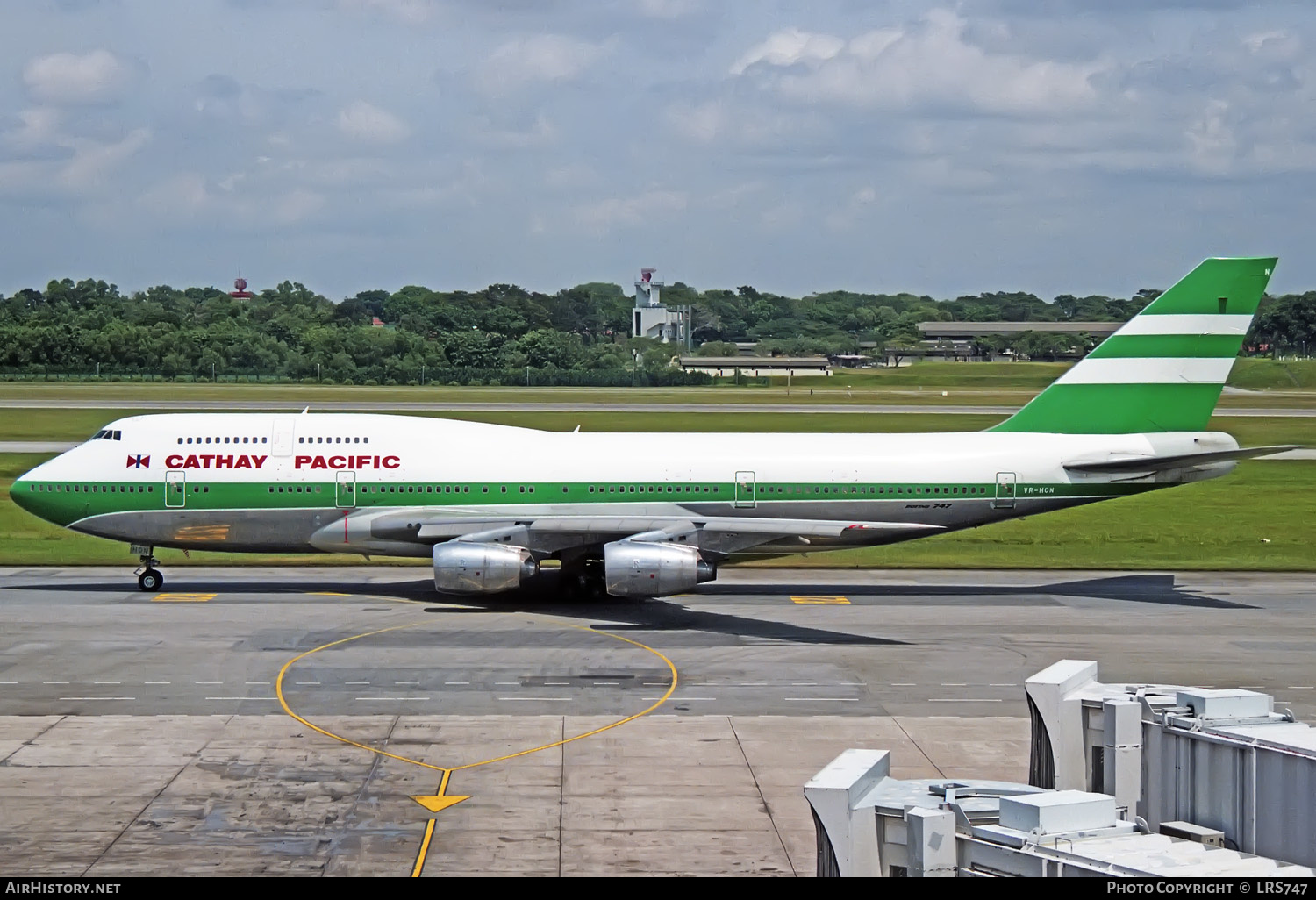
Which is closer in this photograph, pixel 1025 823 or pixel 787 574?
pixel 1025 823

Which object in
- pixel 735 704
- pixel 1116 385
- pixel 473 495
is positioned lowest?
pixel 735 704

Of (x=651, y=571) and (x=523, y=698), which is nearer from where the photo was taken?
(x=523, y=698)

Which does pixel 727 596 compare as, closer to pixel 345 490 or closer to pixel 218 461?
pixel 345 490

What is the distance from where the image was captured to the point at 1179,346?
41.6m

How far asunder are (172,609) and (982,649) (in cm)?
2097

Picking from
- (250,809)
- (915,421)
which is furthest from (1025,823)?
(915,421)

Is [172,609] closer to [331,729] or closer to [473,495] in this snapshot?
[473,495]

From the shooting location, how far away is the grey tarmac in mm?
19844

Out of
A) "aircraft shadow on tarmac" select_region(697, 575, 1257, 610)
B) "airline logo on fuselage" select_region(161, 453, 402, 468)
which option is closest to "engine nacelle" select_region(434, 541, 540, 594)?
"airline logo on fuselage" select_region(161, 453, 402, 468)

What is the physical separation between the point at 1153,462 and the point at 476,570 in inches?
752

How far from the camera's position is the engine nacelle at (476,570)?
119 feet

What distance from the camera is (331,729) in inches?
1016

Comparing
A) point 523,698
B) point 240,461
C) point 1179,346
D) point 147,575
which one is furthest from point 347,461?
point 1179,346

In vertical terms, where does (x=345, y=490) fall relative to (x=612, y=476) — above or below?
below
